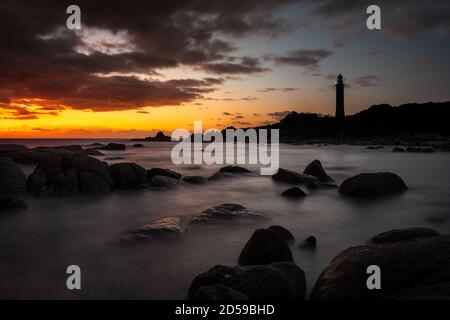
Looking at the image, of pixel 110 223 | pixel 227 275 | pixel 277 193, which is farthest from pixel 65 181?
pixel 227 275

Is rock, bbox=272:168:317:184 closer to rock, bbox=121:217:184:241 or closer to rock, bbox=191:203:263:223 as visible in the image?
rock, bbox=191:203:263:223

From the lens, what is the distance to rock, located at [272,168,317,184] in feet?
43.7

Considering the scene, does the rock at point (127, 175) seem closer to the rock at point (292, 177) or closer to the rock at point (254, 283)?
the rock at point (292, 177)

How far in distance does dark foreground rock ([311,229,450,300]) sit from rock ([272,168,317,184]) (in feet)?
30.5

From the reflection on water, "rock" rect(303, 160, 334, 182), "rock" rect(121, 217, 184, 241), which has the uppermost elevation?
"rock" rect(303, 160, 334, 182)

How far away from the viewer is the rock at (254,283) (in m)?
3.27

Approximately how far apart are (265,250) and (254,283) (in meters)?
1.07

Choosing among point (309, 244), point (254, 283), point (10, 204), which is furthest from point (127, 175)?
point (254, 283)

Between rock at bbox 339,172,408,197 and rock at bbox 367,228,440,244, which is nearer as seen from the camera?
rock at bbox 367,228,440,244

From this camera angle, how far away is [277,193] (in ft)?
38.0

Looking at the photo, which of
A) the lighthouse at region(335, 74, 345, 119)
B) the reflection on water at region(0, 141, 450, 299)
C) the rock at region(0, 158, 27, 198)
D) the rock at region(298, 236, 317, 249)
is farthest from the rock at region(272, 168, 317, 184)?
the lighthouse at region(335, 74, 345, 119)

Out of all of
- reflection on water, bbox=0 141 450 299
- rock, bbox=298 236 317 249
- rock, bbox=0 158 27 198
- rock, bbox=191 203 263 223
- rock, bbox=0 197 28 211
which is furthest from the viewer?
rock, bbox=0 158 27 198
